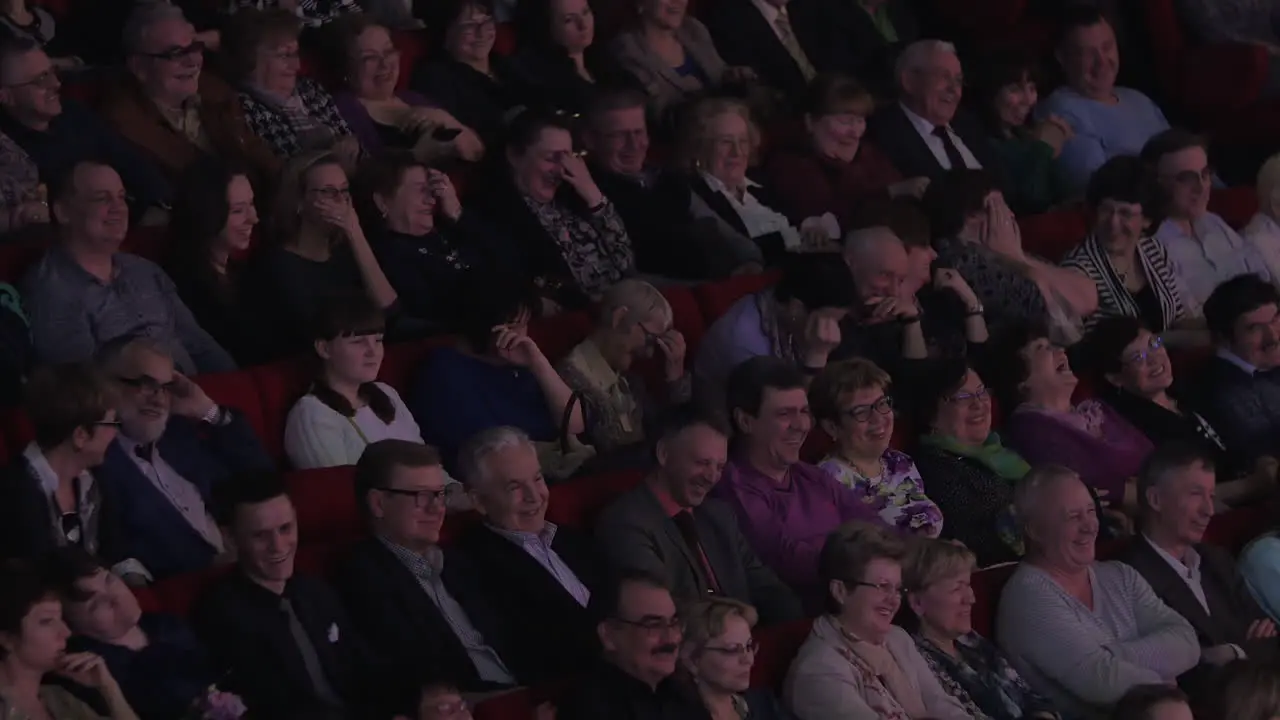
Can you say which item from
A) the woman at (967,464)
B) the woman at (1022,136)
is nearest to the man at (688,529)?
the woman at (967,464)

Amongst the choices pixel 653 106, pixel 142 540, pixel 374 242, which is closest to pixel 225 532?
pixel 142 540

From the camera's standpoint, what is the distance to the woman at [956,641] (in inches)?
111

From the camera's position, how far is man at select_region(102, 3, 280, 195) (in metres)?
3.31

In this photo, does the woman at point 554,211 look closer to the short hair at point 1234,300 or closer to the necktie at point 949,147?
the necktie at point 949,147

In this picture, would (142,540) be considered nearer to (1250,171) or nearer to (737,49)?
(737,49)

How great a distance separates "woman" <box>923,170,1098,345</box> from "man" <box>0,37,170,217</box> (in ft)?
3.60

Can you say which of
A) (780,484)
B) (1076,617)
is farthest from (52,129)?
(1076,617)

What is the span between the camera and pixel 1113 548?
315 centimetres

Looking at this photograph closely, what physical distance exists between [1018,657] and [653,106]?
128 cm

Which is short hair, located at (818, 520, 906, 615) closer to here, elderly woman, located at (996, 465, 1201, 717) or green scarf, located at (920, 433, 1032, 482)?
elderly woman, located at (996, 465, 1201, 717)

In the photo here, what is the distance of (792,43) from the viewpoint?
421 centimetres

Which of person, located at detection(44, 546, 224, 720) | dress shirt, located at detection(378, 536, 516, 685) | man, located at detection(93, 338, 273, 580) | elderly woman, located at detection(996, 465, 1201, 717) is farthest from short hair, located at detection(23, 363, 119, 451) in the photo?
elderly woman, located at detection(996, 465, 1201, 717)

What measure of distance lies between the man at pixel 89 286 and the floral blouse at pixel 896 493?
0.79 metres

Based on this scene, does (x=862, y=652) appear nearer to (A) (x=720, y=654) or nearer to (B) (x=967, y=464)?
(A) (x=720, y=654)
